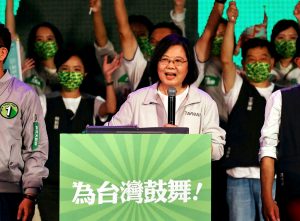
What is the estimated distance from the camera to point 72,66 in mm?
5113

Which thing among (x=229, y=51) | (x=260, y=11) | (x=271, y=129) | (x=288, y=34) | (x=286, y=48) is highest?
(x=260, y=11)

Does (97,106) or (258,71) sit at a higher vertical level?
(258,71)

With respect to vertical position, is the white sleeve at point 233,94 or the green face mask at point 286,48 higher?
the green face mask at point 286,48

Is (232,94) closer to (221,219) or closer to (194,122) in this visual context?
(221,219)

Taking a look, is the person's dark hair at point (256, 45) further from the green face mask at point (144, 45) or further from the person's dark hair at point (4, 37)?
the person's dark hair at point (4, 37)

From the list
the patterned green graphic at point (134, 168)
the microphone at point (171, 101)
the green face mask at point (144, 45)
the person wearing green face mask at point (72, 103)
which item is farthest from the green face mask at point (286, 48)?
the patterned green graphic at point (134, 168)

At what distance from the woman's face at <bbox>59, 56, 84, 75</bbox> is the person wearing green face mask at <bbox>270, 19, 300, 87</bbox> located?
133 centimetres

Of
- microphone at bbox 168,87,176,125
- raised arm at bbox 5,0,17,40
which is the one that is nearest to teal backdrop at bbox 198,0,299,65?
raised arm at bbox 5,0,17,40

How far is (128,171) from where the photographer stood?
2791 millimetres

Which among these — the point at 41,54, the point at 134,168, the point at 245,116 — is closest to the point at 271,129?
the point at 134,168

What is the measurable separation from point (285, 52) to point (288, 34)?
0.13m

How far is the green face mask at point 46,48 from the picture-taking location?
5.31 meters

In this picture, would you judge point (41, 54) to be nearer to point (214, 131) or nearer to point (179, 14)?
point (179, 14)

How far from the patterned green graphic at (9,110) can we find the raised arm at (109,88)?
1.57 metres
